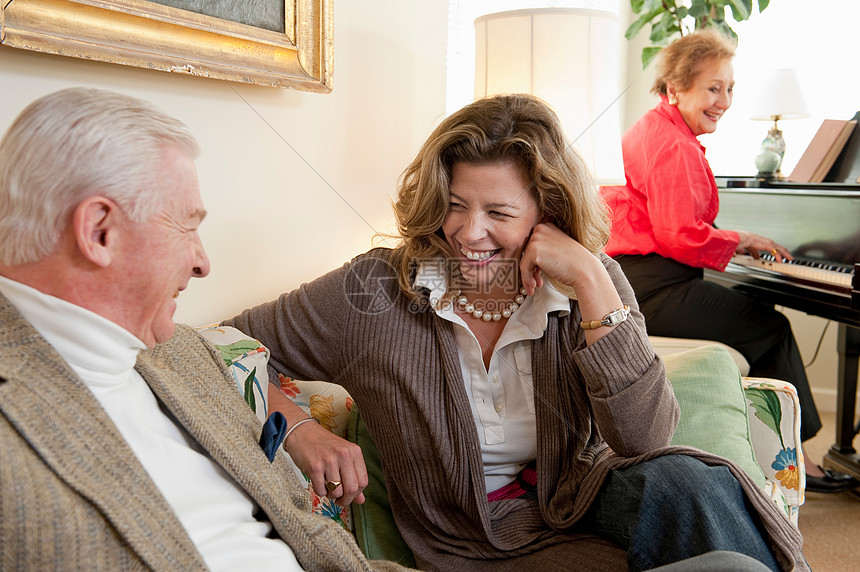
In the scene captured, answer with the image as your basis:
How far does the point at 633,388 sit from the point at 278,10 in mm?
1086

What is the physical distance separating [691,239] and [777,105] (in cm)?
140

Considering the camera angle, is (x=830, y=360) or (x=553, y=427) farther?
(x=830, y=360)

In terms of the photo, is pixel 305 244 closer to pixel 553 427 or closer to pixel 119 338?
pixel 553 427

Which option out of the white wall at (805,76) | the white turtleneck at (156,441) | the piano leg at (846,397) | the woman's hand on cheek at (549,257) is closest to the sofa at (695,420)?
the white turtleneck at (156,441)

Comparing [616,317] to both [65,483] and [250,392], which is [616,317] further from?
[65,483]

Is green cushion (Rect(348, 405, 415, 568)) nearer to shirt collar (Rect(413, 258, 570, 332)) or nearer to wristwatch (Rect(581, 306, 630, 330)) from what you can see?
shirt collar (Rect(413, 258, 570, 332))

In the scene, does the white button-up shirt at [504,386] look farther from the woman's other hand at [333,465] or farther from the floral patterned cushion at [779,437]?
the floral patterned cushion at [779,437]

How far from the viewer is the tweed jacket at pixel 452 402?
1.24 m

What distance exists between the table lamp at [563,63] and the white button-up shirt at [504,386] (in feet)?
2.74

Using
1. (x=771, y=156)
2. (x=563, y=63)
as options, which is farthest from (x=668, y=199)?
(x=771, y=156)

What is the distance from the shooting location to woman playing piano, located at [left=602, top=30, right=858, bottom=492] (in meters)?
2.57

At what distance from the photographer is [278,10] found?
1.61 metres

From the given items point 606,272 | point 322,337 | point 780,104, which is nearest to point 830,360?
point 780,104

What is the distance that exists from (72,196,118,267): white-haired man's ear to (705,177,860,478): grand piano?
7.32 feet
